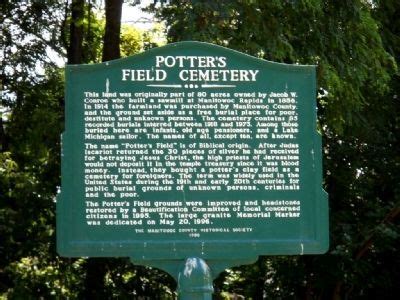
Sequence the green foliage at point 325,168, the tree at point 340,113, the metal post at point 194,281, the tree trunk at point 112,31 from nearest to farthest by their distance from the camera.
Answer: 1. the metal post at point 194,281
2. the tree at point 340,113
3. the green foliage at point 325,168
4. the tree trunk at point 112,31

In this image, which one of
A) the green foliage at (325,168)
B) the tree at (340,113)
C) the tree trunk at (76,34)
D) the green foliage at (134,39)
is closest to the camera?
A: the tree at (340,113)

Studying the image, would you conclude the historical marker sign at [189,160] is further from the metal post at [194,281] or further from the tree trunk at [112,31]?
the tree trunk at [112,31]

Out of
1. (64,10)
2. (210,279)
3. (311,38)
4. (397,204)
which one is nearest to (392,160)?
(397,204)

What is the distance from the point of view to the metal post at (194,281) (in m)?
5.89

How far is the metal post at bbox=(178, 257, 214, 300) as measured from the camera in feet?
19.3

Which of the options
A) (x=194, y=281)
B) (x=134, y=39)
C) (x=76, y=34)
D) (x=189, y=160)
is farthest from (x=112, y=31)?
(x=194, y=281)

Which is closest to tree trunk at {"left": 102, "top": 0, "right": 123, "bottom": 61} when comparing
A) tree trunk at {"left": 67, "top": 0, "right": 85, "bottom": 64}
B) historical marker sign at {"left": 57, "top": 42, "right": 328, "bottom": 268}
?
tree trunk at {"left": 67, "top": 0, "right": 85, "bottom": 64}

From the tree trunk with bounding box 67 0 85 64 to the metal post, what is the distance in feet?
26.7

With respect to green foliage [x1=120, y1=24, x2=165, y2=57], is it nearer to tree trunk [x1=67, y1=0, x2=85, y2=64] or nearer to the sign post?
tree trunk [x1=67, y1=0, x2=85, y2=64]

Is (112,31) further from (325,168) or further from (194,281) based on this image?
(194,281)

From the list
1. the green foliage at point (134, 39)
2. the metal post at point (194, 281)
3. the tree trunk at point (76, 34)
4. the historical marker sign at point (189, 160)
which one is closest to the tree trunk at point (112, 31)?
the tree trunk at point (76, 34)

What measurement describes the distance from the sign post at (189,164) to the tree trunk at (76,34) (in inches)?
298

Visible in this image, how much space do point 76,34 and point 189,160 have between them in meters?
8.36

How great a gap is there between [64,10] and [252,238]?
9.68 meters
